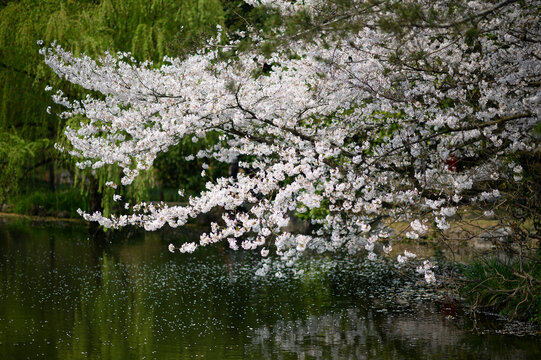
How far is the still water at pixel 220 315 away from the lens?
331 inches

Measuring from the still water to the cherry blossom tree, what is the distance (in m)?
1.08

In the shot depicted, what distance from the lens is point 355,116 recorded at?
33.7ft

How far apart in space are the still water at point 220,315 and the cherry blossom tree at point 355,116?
1.08 meters

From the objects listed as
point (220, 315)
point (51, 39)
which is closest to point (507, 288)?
point (220, 315)

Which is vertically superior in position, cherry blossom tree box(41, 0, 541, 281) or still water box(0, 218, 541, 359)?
cherry blossom tree box(41, 0, 541, 281)

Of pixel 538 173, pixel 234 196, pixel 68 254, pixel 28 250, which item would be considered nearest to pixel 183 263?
pixel 68 254

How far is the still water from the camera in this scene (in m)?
8.41

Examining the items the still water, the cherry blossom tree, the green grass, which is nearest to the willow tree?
the still water

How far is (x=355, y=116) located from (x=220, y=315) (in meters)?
3.50

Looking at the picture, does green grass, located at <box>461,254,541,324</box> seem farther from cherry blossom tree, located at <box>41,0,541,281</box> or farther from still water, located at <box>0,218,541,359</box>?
cherry blossom tree, located at <box>41,0,541,281</box>

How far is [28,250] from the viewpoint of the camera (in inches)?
677

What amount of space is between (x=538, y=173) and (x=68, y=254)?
443 inches

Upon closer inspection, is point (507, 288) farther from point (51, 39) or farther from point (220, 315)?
point (51, 39)

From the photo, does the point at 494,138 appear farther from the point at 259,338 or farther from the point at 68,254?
the point at 68,254
